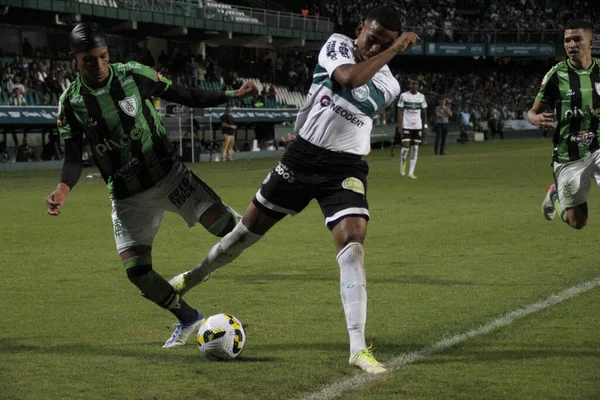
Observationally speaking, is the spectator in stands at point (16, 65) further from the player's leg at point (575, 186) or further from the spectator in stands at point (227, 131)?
the player's leg at point (575, 186)

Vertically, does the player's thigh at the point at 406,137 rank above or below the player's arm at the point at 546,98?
below

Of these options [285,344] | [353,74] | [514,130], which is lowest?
[514,130]

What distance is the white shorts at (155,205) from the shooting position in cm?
695

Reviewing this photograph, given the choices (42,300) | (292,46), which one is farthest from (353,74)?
(292,46)

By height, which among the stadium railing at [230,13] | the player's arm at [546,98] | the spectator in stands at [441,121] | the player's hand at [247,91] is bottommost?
the spectator in stands at [441,121]

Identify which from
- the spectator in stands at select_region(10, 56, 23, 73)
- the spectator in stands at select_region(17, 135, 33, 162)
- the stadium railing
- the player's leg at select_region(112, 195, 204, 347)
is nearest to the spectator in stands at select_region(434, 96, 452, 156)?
the stadium railing

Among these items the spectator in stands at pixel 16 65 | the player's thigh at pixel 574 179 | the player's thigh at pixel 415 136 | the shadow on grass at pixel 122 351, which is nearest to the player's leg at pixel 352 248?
the shadow on grass at pixel 122 351

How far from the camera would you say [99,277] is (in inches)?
393

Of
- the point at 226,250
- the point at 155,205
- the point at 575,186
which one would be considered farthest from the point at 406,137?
the point at 226,250

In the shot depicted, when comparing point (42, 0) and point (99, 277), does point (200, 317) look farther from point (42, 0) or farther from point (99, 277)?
point (42, 0)

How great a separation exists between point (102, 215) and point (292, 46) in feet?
126

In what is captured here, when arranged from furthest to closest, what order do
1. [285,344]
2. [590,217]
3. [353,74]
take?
[590,217] → [285,344] → [353,74]

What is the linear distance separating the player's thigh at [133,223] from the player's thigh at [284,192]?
2.83 feet

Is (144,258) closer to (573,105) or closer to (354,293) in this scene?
(354,293)
